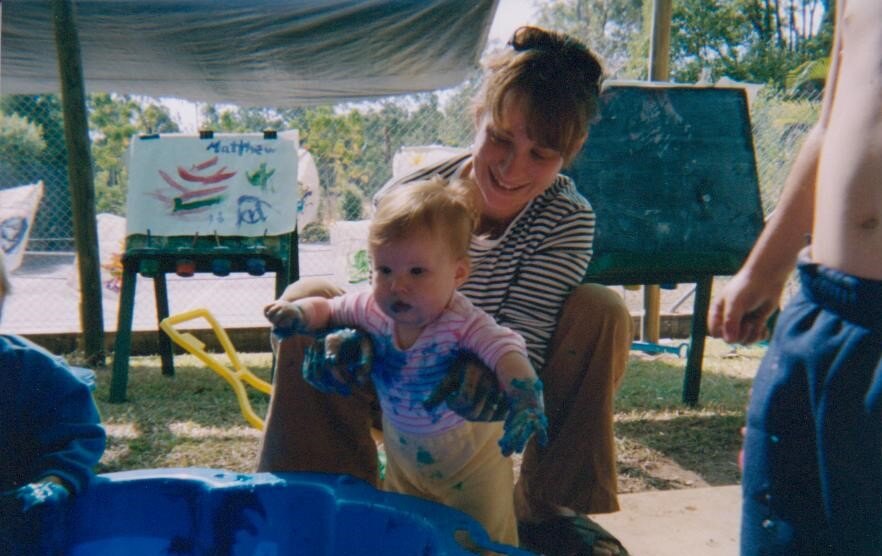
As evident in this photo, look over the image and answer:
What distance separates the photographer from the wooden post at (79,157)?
315 cm

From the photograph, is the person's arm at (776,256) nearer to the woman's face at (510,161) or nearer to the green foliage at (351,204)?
the woman's face at (510,161)

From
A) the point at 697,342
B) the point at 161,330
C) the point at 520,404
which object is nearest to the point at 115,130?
the point at 161,330

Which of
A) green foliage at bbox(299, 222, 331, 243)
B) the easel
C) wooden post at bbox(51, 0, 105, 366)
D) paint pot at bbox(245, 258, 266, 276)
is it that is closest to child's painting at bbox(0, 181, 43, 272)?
wooden post at bbox(51, 0, 105, 366)

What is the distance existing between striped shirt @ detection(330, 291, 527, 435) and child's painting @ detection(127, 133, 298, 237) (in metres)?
1.81

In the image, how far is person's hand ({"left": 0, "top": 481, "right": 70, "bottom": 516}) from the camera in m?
1.03

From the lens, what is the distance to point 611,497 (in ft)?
4.55

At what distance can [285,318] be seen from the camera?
1183 mm

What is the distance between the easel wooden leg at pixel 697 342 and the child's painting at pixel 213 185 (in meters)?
1.61

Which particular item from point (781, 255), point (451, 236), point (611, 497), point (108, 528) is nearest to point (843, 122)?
point (781, 255)

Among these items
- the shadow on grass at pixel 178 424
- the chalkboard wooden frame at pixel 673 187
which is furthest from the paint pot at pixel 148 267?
the chalkboard wooden frame at pixel 673 187

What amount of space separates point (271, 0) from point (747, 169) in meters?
2.57

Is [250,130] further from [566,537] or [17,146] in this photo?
[566,537]

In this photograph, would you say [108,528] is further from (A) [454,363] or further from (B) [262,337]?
(B) [262,337]

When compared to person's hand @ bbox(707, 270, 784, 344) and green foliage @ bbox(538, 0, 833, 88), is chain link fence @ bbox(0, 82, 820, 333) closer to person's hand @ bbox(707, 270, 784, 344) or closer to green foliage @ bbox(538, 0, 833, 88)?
person's hand @ bbox(707, 270, 784, 344)
